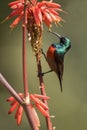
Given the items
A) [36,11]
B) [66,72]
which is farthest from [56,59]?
[66,72]

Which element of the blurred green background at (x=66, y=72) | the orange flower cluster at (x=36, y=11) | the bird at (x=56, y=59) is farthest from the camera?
the blurred green background at (x=66, y=72)

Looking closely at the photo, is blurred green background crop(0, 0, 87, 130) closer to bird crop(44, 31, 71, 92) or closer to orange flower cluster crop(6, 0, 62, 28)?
bird crop(44, 31, 71, 92)

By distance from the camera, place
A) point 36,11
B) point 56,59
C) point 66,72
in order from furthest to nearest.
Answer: point 66,72 < point 56,59 < point 36,11

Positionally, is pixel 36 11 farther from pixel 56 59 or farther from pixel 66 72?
pixel 66 72

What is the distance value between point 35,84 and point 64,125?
0.55 metres

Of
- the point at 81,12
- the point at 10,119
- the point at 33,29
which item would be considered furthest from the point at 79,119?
the point at 33,29

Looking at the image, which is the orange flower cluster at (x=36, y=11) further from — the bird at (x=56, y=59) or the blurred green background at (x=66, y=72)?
the blurred green background at (x=66, y=72)

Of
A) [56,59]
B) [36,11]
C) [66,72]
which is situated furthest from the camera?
[66,72]

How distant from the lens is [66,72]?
690cm

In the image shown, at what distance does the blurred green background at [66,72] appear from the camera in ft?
21.6

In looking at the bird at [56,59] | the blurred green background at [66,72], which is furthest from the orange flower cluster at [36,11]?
the blurred green background at [66,72]

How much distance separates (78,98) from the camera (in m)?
6.80

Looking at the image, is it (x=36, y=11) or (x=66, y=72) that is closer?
(x=36, y=11)

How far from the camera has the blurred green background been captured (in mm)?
6578
